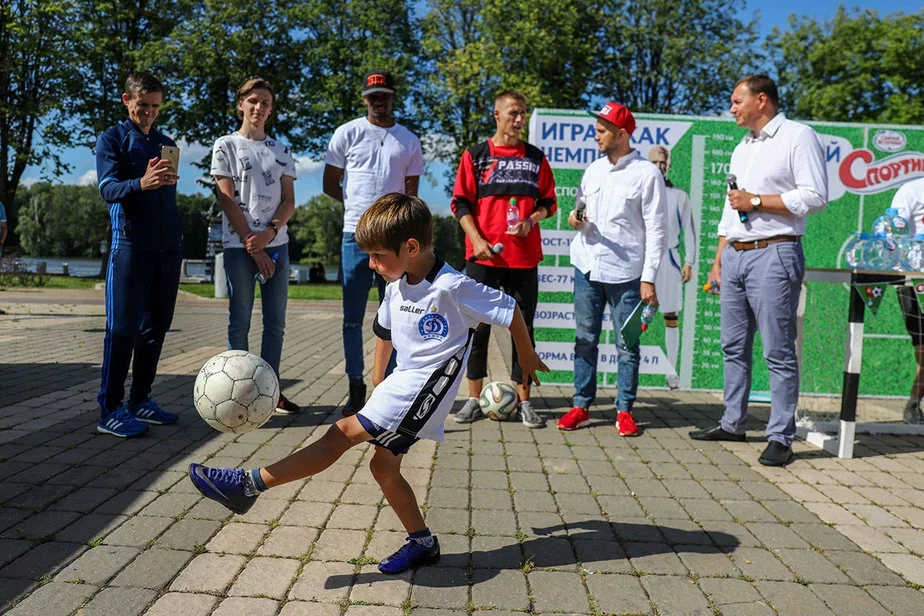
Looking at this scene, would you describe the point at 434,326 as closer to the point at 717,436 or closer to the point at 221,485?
the point at 221,485

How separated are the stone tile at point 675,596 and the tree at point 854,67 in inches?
1300

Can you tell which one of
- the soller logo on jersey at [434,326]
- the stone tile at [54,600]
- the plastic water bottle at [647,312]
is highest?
the soller logo on jersey at [434,326]

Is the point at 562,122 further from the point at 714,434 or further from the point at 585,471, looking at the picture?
the point at 585,471

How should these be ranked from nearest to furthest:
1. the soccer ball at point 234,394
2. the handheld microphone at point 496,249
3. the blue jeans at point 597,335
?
the soccer ball at point 234,394, the handheld microphone at point 496,249, the blue jeans at point 597,335

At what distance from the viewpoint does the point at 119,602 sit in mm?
2551

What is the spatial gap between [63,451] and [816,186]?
16.3ft

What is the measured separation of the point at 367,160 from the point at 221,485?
319cm

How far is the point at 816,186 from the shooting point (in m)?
4.63

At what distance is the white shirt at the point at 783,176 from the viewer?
4.64 m

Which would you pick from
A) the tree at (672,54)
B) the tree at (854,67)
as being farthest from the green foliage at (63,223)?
the tree at (854,67)

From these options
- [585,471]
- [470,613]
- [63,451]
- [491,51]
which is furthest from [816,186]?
[491,51]

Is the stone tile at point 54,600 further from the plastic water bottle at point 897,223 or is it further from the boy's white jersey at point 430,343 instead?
the plastic water bottle at point 897,223

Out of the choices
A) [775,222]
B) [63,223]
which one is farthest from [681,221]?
[63,223]

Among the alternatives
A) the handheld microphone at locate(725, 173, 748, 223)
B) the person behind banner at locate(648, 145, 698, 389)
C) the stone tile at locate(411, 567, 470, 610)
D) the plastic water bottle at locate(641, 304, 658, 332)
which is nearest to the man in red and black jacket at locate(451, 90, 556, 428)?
the plastic water bottle at locate(641, 304, 658, 332)
